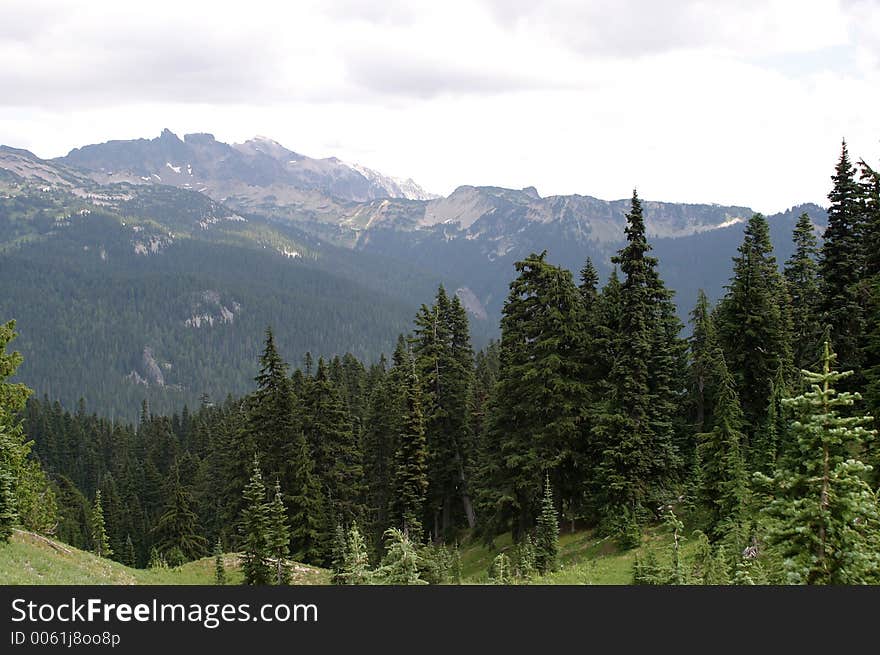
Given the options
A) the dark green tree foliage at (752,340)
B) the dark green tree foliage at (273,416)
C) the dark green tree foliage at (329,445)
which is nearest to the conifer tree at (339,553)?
the dark green tree foliage at (329,445)

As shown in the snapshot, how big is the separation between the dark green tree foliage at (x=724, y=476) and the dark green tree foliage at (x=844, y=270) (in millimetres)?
11856

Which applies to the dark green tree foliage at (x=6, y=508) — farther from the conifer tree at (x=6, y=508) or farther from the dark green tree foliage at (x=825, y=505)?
the dark green tree foliage at (x=825, y=505)

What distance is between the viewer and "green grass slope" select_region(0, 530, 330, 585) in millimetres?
18531

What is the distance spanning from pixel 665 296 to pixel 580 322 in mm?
4643

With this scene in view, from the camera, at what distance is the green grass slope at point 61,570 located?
Result: 18531 millimetres

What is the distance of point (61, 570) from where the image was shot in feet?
67.2

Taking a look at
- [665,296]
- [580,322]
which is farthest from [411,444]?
[665,296]

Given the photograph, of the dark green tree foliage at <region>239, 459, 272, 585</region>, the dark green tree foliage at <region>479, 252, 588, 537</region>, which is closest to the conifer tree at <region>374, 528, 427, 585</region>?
the dark green tree foliage at <region>239, 459, 272, 585</region>

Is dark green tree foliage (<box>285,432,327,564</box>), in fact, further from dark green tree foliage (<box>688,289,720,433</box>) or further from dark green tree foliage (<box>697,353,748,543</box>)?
dark green tree foliage (<box>697,353,748,543</box>)

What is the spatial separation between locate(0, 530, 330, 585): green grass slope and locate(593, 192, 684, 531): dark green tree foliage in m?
15.2

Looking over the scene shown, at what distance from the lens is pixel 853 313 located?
34125 millimetres
